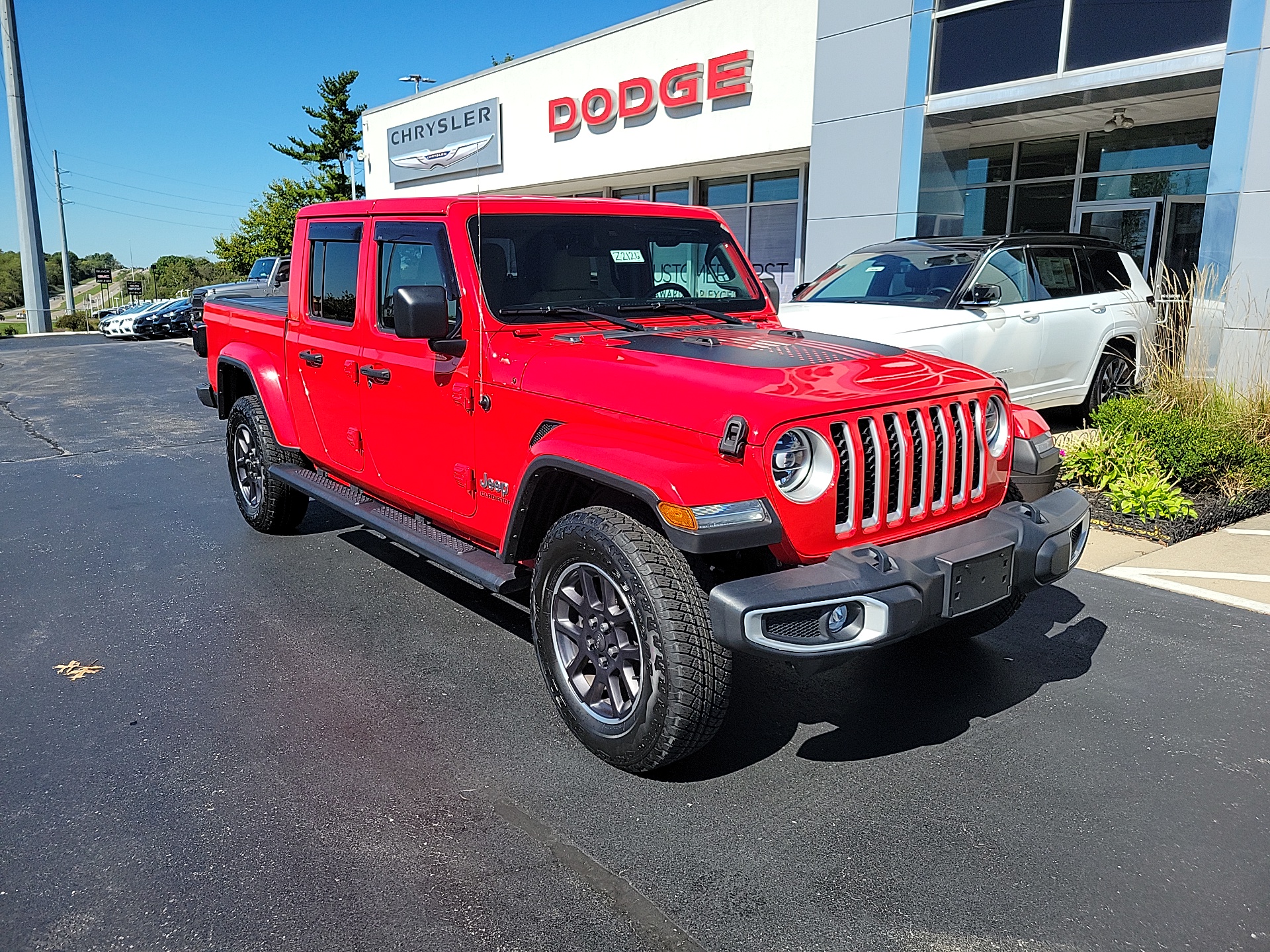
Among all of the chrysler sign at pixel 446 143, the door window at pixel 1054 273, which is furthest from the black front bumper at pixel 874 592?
the chrysler sign at pixel 446 143

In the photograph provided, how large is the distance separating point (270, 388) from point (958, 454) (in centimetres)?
412

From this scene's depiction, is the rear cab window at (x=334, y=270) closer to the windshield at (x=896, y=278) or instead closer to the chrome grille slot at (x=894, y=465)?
the chrome grille slot at (x=894, y=465)

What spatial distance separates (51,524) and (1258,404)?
919 cm

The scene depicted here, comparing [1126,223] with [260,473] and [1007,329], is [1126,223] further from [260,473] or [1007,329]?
[260,473]

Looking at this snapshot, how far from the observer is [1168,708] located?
3861mm

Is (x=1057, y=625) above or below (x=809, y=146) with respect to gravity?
below

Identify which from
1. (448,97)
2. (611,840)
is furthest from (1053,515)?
(448,97)

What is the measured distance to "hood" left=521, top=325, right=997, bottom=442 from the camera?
10.1ft

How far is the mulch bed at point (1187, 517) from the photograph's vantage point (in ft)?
20.6

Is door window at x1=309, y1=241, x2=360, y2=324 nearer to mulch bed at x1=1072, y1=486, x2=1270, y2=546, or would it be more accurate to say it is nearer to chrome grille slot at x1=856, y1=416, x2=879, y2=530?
chrome grille slot at x1=856, y1=416, x2=879, y2=530

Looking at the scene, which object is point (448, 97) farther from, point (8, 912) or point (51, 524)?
point (8, 912)

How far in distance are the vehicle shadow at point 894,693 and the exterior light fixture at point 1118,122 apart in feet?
32.6

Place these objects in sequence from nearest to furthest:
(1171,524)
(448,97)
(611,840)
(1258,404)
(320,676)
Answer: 1. (611,840)
2. (320,676)
3. (1171,524)
4. (1258,404)
5. (448,97)

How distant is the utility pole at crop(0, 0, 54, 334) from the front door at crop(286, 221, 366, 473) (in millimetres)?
32796
